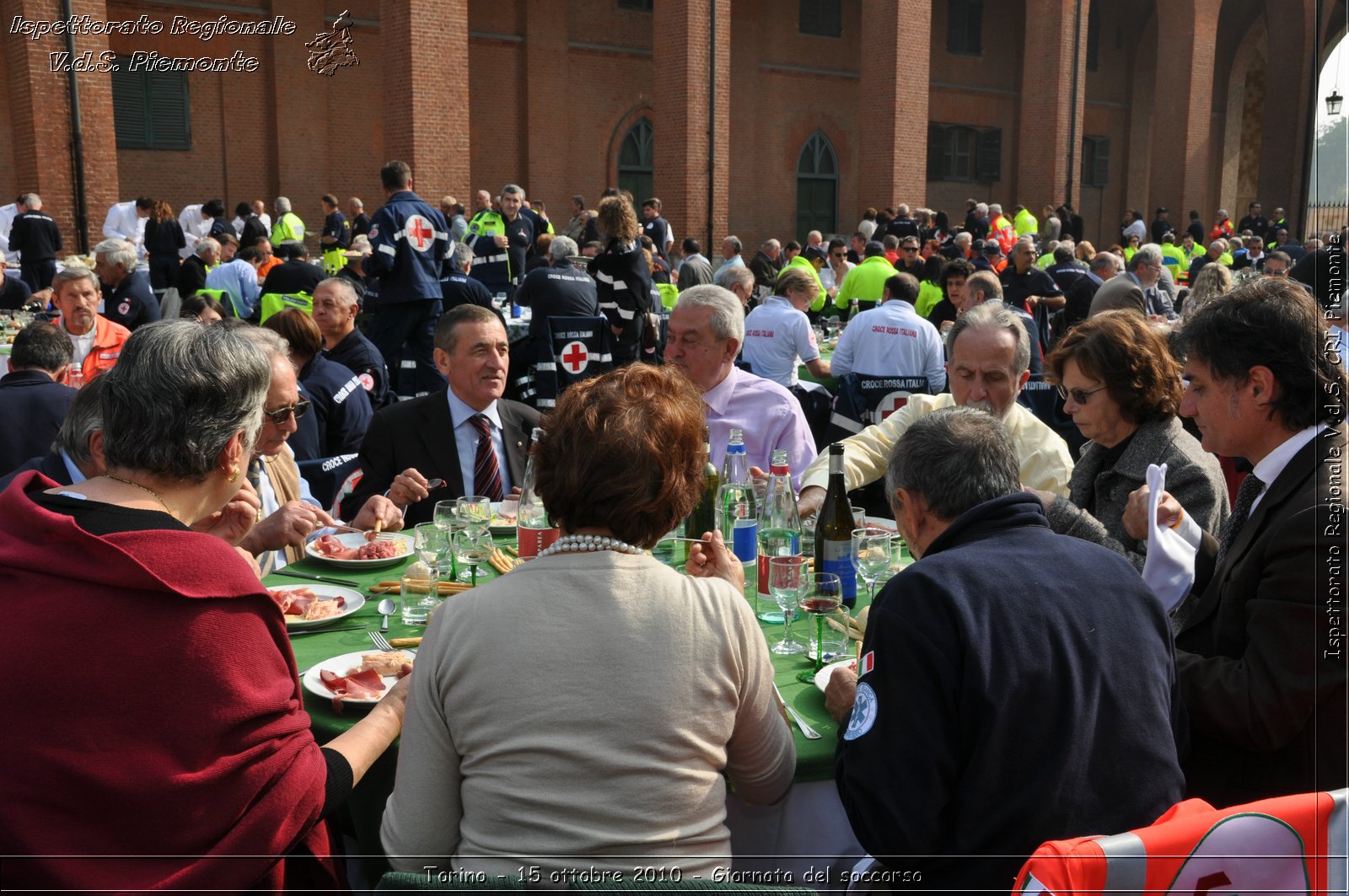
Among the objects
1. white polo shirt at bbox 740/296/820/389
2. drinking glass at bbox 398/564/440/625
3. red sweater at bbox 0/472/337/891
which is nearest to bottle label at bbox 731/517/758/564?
drinking glass at bbox 398/564/440/625

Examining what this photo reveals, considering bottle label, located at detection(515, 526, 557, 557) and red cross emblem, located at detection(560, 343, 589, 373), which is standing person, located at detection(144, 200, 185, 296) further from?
bottle label, located at detection(515, 526, 557, 557)

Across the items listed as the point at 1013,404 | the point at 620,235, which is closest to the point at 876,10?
the point at 620,235

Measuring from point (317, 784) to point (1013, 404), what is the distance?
9.58 ft

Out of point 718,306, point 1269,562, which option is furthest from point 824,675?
point 718,306

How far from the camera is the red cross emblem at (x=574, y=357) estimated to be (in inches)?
320

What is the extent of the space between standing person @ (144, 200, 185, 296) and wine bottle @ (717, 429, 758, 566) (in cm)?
1251

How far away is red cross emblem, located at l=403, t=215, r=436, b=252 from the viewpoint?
940cm

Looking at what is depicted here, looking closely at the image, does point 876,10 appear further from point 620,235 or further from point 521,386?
point 521,386

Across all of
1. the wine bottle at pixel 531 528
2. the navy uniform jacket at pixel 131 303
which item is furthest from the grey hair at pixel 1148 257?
the wine bottle at pixel 531 528

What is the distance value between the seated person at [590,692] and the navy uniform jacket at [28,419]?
11.9ft

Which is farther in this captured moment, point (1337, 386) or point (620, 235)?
point (620, 235)

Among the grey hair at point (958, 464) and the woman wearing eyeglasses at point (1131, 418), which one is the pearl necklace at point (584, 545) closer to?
the grey hair at point (958, 464)

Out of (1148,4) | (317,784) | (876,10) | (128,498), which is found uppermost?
(1148,4)

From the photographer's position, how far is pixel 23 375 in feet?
16.0
